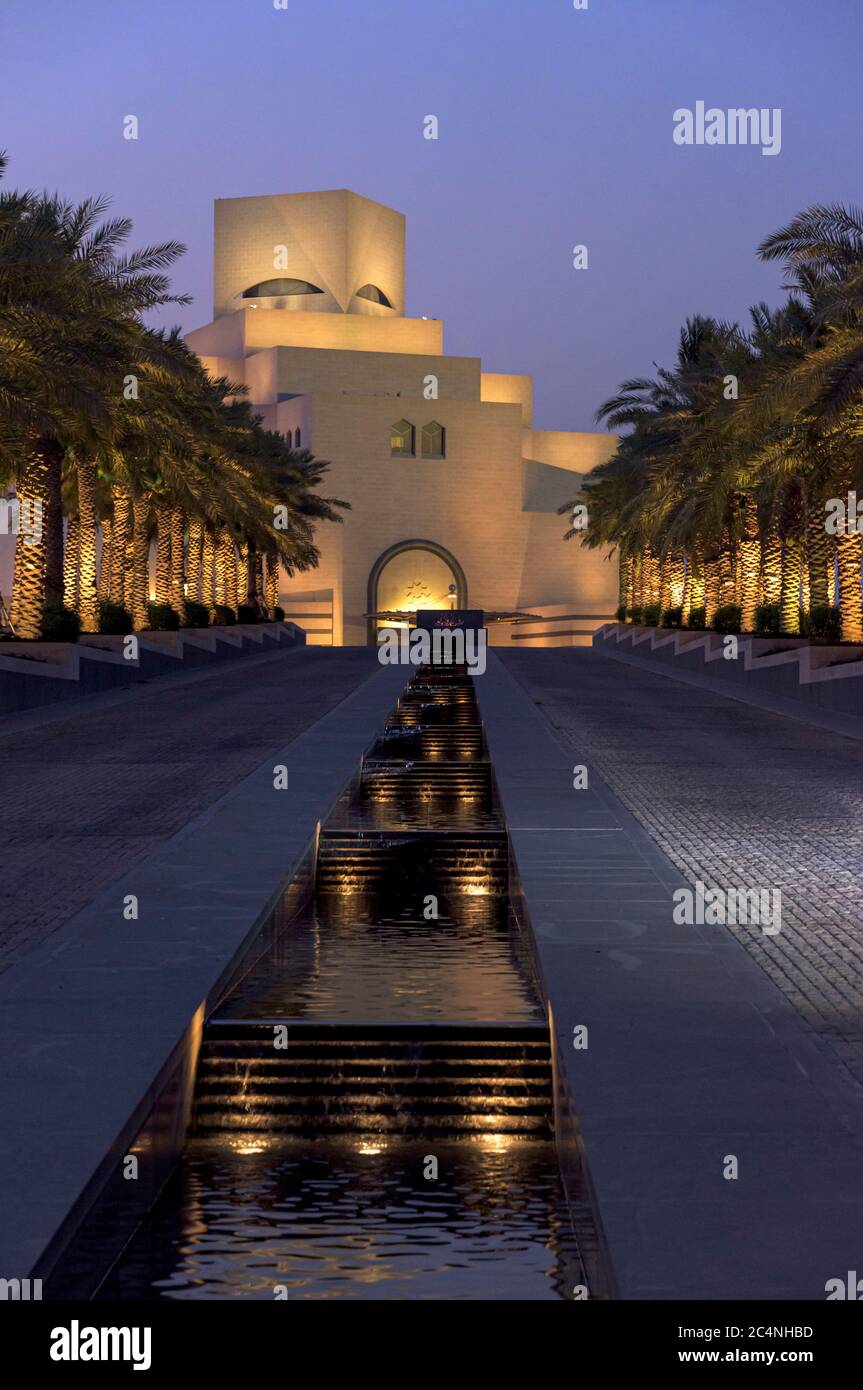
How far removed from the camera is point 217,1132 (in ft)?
21.7

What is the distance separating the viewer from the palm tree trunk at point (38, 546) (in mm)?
31125

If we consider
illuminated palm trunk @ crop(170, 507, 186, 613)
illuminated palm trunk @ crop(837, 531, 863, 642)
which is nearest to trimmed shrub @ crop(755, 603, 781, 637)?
illuminated palm trunk @ crop(837, 531, 863, 642)

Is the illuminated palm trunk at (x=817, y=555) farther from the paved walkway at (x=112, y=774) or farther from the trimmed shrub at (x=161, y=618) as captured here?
the trimmed shrub at (x=161, y=618)

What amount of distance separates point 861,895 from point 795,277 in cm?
2568

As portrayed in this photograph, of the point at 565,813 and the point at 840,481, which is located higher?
the point at 840,481

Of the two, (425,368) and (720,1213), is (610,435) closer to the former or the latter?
(425,368)


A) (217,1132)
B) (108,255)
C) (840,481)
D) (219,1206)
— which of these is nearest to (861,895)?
(217,1132)

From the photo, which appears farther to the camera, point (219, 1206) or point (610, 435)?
point (610, 435)

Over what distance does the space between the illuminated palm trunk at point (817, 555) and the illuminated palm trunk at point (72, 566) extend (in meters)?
14.9

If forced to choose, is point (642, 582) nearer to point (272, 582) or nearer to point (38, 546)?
point (272, 582)

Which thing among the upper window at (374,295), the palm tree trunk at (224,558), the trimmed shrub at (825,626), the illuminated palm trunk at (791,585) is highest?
the upper window at (374,295)

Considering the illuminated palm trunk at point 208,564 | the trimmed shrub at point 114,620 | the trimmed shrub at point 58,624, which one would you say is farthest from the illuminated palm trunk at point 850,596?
the illuminated palm trunk at point 208,564

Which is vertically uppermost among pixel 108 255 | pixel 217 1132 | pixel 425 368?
pixel 425 368

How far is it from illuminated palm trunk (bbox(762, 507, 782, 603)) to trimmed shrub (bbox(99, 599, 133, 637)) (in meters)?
13.7
